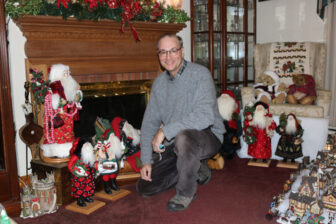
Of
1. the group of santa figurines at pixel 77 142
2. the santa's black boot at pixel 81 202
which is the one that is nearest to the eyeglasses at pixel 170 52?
the group of santa figurines at pixel 77 142

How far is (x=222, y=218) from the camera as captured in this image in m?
2.04

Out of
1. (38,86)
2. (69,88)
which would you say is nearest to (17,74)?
(38,86)

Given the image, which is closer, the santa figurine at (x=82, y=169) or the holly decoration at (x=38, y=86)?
the santa figurine at (x=82, y=169)

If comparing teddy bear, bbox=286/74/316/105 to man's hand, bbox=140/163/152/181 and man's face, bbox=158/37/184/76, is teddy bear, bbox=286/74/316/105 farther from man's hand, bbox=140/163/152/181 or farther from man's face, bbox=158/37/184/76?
man's hand, bbox=140/163/152/181

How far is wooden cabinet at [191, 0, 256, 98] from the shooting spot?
400 cm

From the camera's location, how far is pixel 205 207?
2.20m

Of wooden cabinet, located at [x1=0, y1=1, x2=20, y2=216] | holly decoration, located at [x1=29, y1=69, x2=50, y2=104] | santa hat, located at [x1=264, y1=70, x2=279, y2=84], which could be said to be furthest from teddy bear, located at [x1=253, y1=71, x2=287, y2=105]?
wooden cabinet, located at [x1=0, y1=1, x2=20, y2=216]

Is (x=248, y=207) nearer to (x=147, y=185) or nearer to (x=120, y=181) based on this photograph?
(x=147, y=185)

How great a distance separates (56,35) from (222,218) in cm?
175

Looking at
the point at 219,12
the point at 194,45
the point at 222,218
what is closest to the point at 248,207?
the point at 222,218

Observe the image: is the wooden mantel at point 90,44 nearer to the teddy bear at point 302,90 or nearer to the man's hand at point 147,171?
the man's hand at point 147,171

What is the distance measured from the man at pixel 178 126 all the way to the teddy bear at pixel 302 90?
4.88 ft

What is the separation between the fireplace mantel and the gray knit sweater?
28.5 inches

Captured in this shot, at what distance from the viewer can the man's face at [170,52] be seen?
6.98ft
